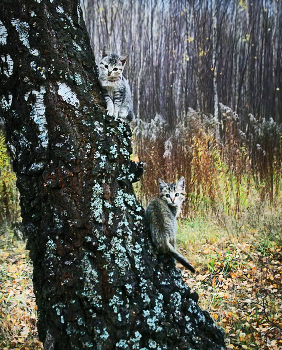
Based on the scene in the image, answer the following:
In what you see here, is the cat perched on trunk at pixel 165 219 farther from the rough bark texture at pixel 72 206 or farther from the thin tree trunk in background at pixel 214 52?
the thin tree trunk in background at pixel 214 52

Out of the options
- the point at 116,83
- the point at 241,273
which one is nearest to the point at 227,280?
the point at 241,273

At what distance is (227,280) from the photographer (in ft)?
8.18

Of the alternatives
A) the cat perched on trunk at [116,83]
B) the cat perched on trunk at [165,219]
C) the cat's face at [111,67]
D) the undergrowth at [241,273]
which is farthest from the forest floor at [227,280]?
the cat's face at [111,67]


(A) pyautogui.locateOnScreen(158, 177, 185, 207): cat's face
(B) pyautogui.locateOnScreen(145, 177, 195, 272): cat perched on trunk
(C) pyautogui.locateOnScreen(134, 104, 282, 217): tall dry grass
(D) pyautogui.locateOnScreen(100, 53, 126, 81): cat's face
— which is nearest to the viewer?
(B) pyautogui.locateOnScreen(145, 177, 195, 272): cat perched on trunk

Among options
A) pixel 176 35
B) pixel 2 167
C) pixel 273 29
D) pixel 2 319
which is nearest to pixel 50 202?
pixel 2 319

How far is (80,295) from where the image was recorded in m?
1.21

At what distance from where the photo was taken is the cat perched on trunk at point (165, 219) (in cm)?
140

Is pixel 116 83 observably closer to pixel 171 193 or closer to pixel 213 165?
pixel 171 193

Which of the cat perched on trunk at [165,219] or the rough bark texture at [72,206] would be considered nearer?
the rough bark texture at [72,206]

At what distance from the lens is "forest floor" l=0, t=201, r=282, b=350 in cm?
194

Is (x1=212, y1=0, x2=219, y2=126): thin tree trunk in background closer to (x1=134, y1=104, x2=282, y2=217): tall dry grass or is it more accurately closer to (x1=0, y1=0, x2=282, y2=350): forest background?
(x1=0, y1=0, x2=282, y2=350): forest background

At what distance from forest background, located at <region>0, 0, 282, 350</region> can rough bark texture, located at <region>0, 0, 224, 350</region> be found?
0.85 meters

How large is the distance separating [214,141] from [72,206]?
2.79m

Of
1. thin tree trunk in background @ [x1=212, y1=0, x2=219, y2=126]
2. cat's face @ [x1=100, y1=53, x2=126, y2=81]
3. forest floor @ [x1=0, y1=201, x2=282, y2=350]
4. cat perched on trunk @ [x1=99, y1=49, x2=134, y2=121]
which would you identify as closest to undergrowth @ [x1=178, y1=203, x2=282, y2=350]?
forest floor @ [x1=0, y1=201, x2=282, y2=350]
